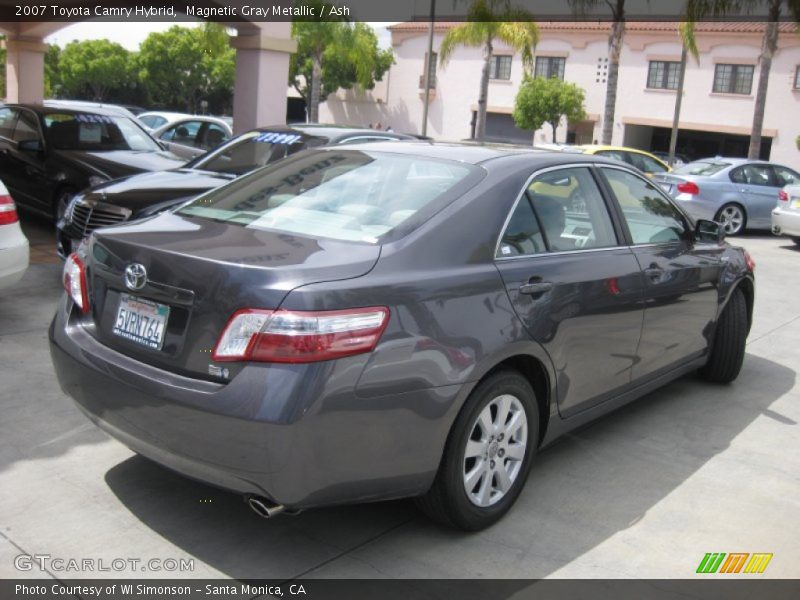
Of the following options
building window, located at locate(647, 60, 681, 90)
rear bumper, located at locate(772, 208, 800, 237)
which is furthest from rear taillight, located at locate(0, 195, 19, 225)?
building window, located at locate(647, 60, 681, 90)

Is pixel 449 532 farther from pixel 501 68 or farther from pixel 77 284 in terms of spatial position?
pixel 501 68

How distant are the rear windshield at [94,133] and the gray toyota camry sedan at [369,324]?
5.78m

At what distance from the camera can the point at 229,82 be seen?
57.6 m

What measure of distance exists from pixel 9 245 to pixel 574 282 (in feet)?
13.2

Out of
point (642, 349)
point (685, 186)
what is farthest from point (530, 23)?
point (642, 349)

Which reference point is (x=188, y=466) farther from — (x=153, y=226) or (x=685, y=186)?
(x=685, y=186)

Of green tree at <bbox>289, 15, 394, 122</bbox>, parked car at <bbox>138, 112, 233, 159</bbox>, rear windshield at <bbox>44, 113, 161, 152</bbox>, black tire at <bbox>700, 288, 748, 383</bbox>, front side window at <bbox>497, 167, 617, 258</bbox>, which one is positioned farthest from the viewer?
green tree at <bbox>289, 15, 394, 122</bbox>

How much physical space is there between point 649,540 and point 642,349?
1196 mm

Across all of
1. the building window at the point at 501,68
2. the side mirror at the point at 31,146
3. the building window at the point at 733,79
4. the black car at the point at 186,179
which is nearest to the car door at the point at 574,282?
the black car at the point at 186,179

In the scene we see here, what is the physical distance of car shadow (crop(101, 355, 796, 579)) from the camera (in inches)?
131

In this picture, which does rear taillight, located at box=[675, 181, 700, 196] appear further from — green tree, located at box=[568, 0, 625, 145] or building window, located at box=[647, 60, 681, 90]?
building window, located at box=[647, 60, 681, 90]

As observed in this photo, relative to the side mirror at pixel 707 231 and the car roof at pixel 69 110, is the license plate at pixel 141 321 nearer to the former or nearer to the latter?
the side mirror at pixel 707 231

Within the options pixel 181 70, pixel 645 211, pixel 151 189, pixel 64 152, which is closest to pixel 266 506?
pixel 645 211

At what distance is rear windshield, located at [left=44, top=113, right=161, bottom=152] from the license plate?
662cm
